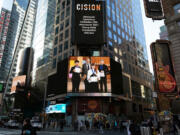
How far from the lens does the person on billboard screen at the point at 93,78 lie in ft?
124

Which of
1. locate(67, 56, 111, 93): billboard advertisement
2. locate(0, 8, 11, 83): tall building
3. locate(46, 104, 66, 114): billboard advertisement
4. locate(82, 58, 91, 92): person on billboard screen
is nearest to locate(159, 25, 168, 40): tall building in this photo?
locate(67, 56, 111, 93): billboard advertisement

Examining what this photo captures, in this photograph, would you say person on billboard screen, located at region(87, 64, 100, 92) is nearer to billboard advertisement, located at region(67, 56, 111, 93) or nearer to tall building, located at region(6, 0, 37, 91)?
billboard advertisement, located at region(67, 56, 111, 93)

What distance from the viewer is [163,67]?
1872cm

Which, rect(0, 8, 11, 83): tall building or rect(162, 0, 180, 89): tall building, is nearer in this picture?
rect(162, 0, 180, 89): tall building

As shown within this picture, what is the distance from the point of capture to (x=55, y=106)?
4319cm

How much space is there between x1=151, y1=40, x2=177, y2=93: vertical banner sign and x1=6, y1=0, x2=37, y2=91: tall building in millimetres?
102652

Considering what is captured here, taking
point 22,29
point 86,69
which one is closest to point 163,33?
point 22,29

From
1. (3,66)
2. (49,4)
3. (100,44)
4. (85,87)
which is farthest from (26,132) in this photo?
(3,66)

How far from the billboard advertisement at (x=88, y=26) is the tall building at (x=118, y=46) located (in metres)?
2.13

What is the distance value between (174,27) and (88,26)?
79.6 ft

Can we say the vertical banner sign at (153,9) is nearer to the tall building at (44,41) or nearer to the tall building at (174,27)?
the tall building at (174,27)

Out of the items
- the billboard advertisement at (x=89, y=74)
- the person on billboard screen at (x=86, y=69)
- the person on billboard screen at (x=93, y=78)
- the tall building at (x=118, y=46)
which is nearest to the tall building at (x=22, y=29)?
the tall building at (x=118, y=46)

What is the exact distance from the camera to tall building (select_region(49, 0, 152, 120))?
153ft

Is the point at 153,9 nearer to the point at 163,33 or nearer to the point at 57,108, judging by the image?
the point at 57,108
